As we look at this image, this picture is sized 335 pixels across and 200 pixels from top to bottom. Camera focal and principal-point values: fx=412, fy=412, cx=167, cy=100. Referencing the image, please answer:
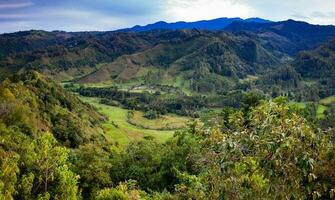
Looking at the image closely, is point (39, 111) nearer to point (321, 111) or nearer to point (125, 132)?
point (125, 132)

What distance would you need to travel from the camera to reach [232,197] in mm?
12602

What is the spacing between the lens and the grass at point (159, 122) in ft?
546

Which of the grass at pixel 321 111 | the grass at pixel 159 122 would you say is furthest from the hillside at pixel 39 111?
the grass at pixel 321 111

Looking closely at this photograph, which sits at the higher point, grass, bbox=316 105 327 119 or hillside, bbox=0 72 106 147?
hillside, bbox=0 72 106 147

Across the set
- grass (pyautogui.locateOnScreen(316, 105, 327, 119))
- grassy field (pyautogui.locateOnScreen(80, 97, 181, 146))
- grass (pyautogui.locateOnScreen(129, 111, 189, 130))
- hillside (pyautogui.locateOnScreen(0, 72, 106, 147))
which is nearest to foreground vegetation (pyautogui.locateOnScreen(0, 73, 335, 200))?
hillside (pyautogui.locateOnScreen(0, 72, 106, 147))

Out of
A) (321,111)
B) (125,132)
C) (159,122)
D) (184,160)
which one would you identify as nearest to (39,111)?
(125,132)

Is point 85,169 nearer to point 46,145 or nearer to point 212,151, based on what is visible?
point 46,145

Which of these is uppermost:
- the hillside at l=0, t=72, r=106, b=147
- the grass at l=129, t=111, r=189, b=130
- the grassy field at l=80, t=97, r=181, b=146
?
the hillside at l=0, t=72, r=106, b=147

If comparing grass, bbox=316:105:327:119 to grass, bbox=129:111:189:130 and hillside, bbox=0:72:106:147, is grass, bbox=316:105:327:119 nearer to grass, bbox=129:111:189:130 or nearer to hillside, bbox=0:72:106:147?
grass, bbox=129:111:189:130

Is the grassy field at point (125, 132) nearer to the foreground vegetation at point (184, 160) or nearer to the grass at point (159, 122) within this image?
the foreground vegetation at point (184, 160)

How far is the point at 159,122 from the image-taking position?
177250mm

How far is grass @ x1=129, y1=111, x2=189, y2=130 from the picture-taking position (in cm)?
16650

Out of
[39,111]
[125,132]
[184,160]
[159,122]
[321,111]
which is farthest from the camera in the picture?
[159,122]

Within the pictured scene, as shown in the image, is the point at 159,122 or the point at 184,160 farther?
the point at 159,122
